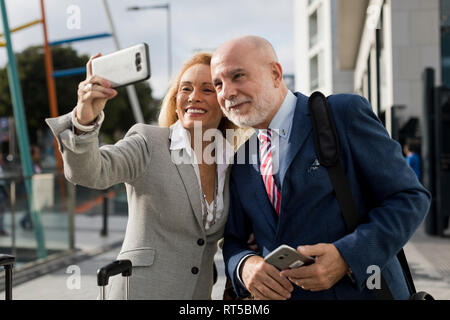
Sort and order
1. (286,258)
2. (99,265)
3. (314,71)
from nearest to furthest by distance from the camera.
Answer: (286,258)
(99,265)
(314,71)

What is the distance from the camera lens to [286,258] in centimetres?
159

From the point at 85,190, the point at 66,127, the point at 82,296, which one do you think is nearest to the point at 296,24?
the point at 85,190

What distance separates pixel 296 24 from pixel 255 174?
43.2 meters

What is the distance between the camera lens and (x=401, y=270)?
6.09 ft

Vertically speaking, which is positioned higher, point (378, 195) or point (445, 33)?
point (445, 33)

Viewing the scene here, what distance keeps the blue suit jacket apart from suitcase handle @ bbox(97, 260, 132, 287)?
0.45m

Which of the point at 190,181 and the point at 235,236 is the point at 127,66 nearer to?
the point at 190,181

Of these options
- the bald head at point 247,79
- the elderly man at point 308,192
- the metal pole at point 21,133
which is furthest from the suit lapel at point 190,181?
the metal pole at point 21,133

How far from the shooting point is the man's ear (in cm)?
183

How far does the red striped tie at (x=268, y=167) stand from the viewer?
183 cm

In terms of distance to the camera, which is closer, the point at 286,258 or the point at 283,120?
the point at 286,258

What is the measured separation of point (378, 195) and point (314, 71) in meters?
35.2

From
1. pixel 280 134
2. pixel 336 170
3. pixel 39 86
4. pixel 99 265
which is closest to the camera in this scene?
pixel 336 170

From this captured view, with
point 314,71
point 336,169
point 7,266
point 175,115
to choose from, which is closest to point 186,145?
point 175,115
